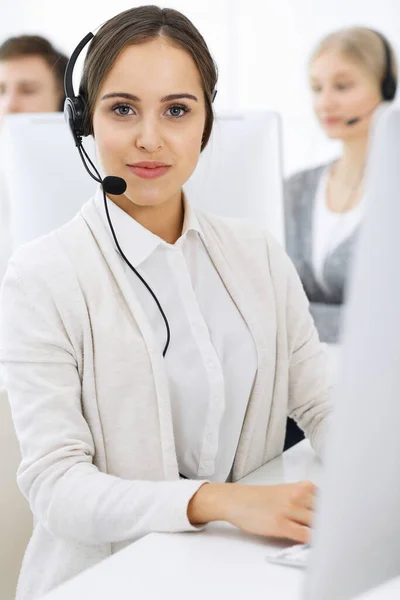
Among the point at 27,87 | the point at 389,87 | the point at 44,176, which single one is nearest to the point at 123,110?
the point at 44,176

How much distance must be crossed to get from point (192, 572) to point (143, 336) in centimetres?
42

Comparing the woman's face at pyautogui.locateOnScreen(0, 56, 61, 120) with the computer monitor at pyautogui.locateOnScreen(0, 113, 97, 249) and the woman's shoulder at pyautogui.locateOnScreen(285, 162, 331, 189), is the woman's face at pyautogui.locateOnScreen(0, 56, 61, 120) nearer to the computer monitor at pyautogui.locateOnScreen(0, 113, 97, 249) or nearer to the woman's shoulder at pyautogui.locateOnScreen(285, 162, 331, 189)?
the computer monitor at pyautogui.locateOnScreen(0, 113, 97, 249)

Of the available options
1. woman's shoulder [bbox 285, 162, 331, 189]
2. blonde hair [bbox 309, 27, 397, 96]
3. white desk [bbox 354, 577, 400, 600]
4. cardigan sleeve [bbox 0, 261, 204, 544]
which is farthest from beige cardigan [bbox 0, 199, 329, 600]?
blonde hair [bbox 309, 27, 397, 96]

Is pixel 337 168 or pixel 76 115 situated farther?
pixel 337 168

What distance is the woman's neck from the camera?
1416mm

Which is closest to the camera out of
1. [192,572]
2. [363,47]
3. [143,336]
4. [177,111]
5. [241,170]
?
[192,572]

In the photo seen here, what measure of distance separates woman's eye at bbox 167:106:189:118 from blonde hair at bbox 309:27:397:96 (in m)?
3.12

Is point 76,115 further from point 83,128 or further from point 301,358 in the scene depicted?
point 301,358

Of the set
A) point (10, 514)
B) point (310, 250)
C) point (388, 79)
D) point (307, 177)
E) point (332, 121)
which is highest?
point (388, 79)

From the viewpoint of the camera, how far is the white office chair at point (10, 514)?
4.56 feet

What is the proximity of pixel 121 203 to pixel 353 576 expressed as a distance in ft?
2.89

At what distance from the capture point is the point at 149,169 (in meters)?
1.33

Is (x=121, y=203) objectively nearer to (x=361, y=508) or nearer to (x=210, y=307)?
(x=210, y=307)

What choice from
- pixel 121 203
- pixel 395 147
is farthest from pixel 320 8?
pixel 395 147
